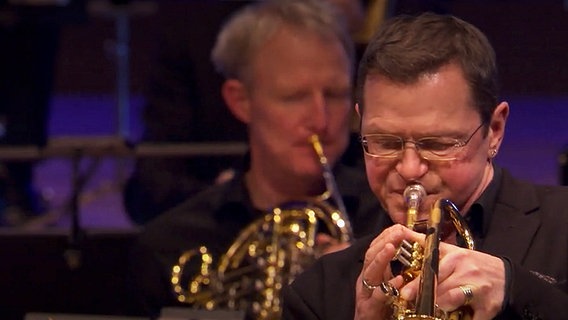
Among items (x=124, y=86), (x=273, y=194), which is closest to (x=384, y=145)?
(x=273, y=194)

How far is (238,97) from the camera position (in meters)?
4.53

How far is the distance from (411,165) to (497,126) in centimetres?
24

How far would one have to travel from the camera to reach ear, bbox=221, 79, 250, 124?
451 cm

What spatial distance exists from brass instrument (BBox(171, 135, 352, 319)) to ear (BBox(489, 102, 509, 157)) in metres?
1.09

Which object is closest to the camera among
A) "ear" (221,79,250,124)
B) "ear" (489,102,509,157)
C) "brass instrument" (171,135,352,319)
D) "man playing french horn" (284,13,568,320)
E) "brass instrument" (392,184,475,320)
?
"brass instrument" (392,184,475,320)

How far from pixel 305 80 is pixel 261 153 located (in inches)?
10.6

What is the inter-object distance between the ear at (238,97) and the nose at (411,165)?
1.54 meters

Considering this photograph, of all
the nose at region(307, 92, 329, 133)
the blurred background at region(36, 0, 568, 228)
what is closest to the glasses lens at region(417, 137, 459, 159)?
the nose at region(307, 92, 329, 133)

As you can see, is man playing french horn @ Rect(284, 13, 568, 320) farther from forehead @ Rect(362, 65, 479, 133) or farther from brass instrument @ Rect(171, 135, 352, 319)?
brass instrument @ Rect(171, 135, 352, 319)

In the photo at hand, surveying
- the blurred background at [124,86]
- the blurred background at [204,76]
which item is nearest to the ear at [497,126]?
the blurred background at [124,86]

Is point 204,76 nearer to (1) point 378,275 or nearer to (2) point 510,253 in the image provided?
(2) point 510,253

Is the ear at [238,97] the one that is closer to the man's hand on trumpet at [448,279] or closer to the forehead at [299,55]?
the forehead at [299,55]

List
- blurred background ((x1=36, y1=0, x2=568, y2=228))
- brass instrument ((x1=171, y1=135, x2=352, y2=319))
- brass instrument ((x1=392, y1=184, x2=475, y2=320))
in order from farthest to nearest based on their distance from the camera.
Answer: blurred background ((x1=36, y1=0, x2=568, y2=228))
brass instrument ((x1=171, y1=135, x2=352, y2=319))
brass instrument ((x1=392, y1=184, x2=475, y2=320))

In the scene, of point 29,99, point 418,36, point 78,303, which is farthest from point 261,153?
point 29,99
